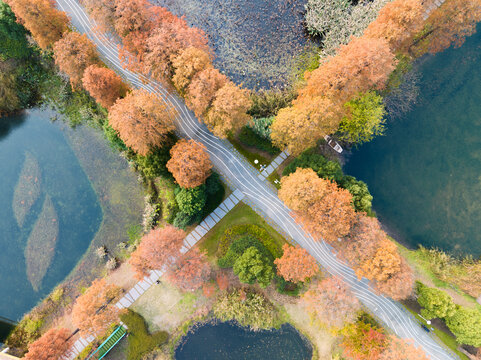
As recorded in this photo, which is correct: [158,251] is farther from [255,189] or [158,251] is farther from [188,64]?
[188,64]

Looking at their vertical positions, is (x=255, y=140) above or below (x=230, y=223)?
above

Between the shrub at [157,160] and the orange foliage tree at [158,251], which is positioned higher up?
the shrub at [157,160]

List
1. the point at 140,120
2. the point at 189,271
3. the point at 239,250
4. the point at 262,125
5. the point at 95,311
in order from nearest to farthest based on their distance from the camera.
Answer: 1. the point at 140,120
2. the point at 189,271
3. the point at 95,311
4. the point at 239,250
5. the point at 262,125

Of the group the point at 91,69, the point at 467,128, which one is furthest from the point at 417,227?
the point at 91,69

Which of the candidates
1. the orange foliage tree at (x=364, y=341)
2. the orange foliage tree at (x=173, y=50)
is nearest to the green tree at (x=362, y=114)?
the orange foliage tree at (x=173, y=50)

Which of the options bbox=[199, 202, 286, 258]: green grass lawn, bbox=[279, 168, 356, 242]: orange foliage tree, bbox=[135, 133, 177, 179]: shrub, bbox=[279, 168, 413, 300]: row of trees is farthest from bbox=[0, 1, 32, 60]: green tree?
Answer: bbox=[279, 168, 356, 242]: orange foliage tree

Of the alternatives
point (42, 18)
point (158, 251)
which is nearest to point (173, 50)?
point (42, 18)

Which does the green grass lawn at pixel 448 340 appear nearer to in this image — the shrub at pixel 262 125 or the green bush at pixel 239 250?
the green bush at pixel 239 250
